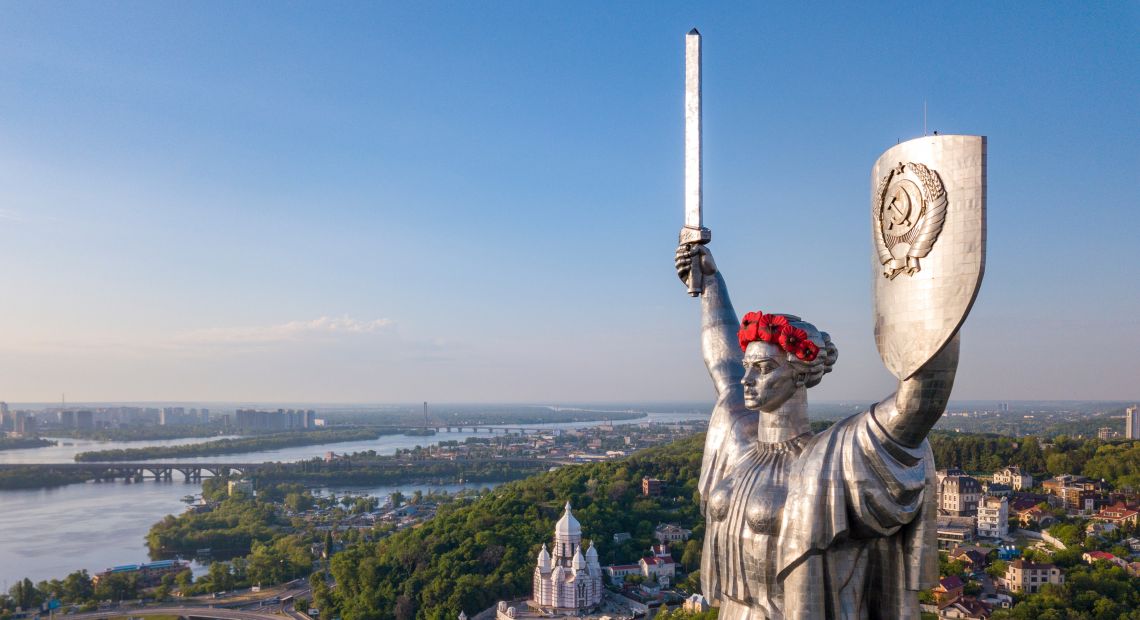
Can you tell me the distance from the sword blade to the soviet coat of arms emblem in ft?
4.15

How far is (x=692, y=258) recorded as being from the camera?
490 cm

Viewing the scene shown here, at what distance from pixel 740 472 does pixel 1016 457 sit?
37.1m

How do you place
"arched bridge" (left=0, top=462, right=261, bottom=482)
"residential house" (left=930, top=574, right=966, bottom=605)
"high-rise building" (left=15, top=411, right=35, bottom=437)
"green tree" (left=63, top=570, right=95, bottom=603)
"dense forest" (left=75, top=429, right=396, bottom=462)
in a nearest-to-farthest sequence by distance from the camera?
"residential house" (left=930, top=574, right=966, bottom=605)
"green tree" (left=63, top=570, right=95, bottom=603)
"arched bridge" (left=0, top=462, right=261, bottom=482)
"dense forest" (left=75, top=429, right=396, bottom=462)
"high-rise building" (left=15, top=411, right=35, bottom=437)

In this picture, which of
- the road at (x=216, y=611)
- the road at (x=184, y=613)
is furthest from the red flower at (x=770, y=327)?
the road at (x=184, y=613)

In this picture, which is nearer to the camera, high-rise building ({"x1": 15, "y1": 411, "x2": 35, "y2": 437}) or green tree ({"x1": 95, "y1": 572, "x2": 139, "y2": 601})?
green tree ({"x1": 95, "y1": 572, "x2": 139, "y2": 601})

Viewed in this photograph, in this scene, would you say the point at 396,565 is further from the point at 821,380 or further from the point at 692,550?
the point at 821,380

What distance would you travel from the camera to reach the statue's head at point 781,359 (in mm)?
4000

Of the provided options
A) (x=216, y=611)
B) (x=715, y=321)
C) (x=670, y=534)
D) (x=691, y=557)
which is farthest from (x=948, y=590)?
(x=216, y=611)

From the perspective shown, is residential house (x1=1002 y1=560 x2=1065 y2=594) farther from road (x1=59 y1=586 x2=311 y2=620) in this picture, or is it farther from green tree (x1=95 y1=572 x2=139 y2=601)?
green tree (x1=95 y1=572 x2=139 y2=601)

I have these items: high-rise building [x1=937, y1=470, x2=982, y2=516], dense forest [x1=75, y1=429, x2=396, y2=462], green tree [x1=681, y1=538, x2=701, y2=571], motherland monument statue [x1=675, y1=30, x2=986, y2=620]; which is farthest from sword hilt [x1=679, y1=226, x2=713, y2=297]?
dense forest [x1=75, y1=429, x2=396, y2=462]

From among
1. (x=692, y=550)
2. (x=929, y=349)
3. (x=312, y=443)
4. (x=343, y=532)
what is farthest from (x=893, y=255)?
(x=312, y=443)

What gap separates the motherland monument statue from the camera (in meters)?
3.26

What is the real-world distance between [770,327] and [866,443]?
69cm

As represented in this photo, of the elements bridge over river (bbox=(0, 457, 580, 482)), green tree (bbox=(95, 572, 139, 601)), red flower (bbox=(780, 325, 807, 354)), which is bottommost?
bridge over river (bbox=(0, 457, 580, 482))
